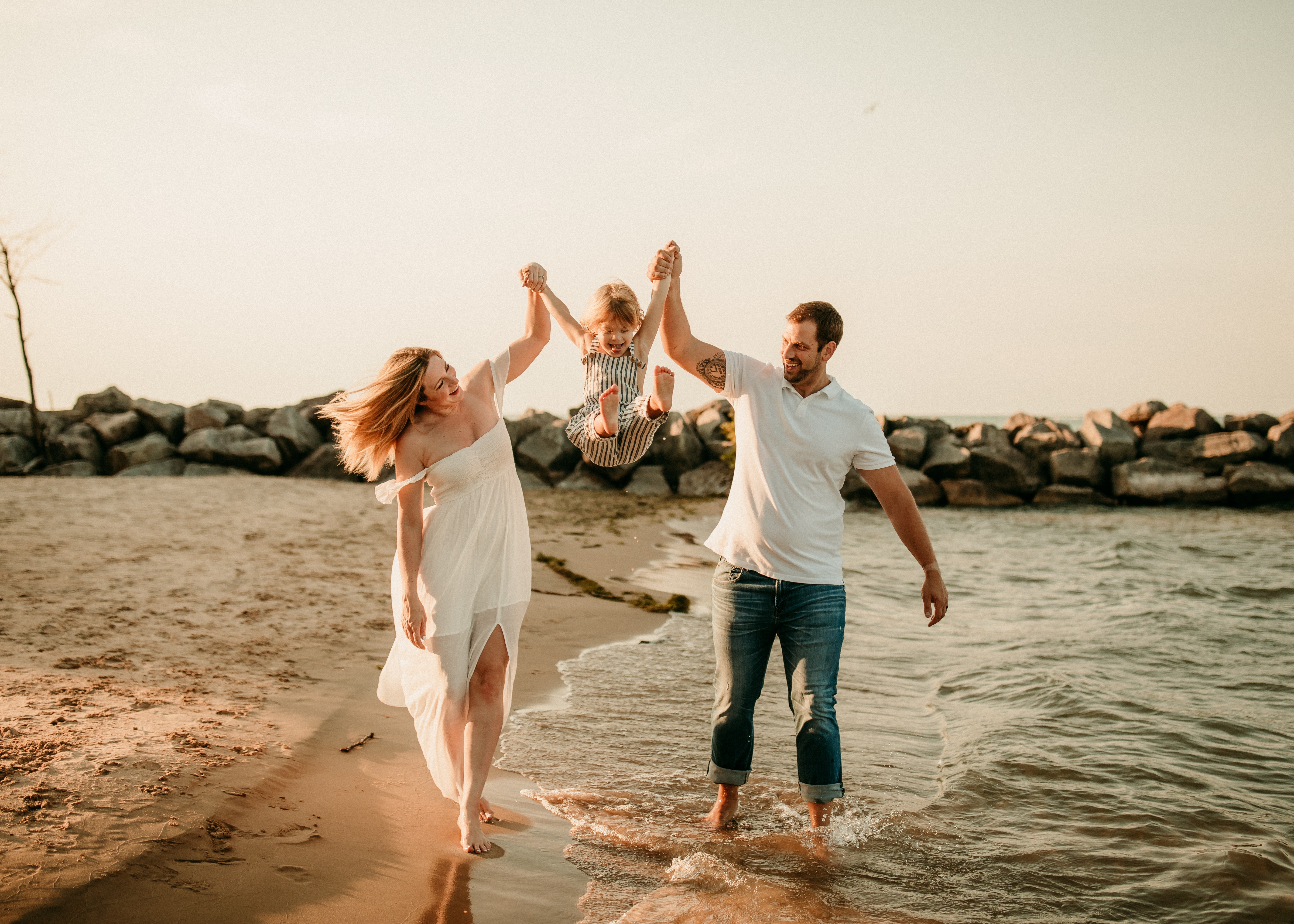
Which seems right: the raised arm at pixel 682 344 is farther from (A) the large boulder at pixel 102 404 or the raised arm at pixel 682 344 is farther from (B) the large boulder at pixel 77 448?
(A) the large boulder at pixel 102 404

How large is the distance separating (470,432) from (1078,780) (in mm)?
4233

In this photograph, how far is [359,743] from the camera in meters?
4.94

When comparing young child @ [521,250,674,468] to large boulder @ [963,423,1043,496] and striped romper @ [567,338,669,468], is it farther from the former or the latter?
large boulder @ [963,423,1043,496]

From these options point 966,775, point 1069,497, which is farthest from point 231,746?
point 1069,497

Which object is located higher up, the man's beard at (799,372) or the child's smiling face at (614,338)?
the child's smiling face at (614,338)

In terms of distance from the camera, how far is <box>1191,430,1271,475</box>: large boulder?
2256 cm

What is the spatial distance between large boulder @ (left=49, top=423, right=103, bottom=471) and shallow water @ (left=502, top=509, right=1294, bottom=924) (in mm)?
13673

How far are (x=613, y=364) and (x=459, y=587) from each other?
1.45 metres

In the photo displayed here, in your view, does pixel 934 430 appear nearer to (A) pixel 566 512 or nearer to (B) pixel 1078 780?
(A) pixel 566 512

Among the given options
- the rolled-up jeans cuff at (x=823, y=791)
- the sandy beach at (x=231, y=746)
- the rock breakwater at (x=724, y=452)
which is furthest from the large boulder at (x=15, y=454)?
the rolled-up jeans cuff at (x=823, y=791)

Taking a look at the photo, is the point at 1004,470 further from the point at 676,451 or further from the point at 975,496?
the point at 676,451

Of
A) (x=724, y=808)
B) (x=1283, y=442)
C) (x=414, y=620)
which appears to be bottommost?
(x=724, y=808)

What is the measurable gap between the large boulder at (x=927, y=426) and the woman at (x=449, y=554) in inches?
812

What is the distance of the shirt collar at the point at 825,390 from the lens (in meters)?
4.23
